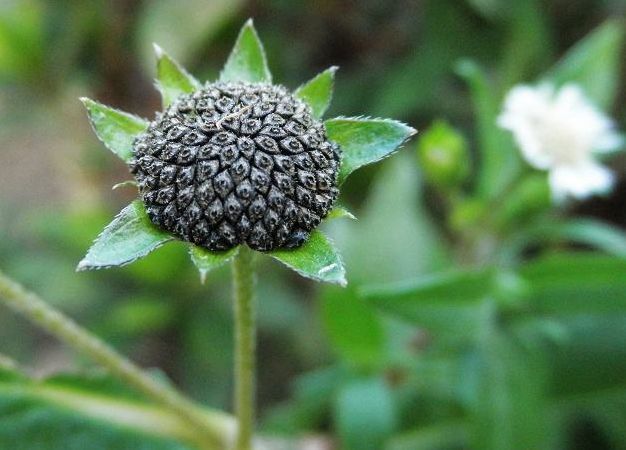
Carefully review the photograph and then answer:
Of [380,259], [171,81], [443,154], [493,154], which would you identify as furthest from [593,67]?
[171,81]

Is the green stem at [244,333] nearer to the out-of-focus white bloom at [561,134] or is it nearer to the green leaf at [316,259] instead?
the green leaf at [316,259]

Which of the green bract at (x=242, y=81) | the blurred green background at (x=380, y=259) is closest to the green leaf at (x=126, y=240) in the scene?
the green bract at (x=242, y=81)

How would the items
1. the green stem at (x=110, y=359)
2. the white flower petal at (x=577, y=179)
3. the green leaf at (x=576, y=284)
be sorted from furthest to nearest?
the white flower petal at (x=577, y=179), the green leaf at (x=576, y=284), the green stem at (x=110, y=359)

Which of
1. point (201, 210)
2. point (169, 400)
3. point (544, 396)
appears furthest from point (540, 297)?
point (201, 210)

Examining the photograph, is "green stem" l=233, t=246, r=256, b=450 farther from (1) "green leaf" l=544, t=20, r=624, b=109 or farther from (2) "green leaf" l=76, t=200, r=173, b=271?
(1) "green leaf" l=544, t=20, r=624, b=109

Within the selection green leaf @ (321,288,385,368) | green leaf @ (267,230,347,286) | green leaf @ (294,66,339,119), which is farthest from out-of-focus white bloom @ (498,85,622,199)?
green leaf @ (267,230,347,286)

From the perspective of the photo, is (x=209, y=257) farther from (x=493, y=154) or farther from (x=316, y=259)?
(x=493, y=154)

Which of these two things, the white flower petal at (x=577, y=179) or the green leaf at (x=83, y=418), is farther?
the white flower petal at (x=577, y=179)
